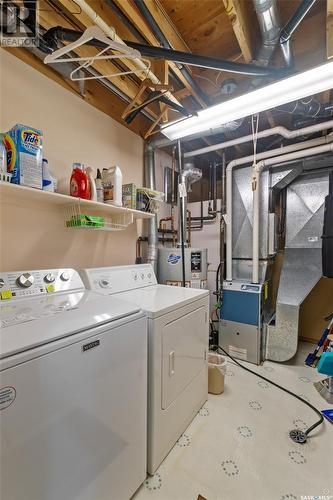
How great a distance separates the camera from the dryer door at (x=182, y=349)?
135cm

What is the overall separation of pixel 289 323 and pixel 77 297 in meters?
2.27

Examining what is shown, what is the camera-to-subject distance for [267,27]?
142 cm

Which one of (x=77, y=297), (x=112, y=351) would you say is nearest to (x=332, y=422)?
(x=112, y=351)

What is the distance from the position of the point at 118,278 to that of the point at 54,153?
107cm

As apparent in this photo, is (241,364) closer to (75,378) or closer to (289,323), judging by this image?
(289,323)

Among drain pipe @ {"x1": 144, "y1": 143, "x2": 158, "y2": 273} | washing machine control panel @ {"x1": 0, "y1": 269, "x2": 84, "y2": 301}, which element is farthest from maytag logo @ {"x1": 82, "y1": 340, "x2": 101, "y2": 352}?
drain pipe @ {"x1": 144, "y1": 143, "x2": 158, "y2": 273}

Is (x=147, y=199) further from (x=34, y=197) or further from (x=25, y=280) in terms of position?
(x=25, y=280)

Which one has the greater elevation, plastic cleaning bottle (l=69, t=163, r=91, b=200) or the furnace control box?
plastic cleaning bottle (l=69, t=163, r=91, b=200)

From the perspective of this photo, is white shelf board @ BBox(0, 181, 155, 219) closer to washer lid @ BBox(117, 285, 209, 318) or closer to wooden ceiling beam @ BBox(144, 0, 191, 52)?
washer lid @ BBox(117, 285, 209, 318)

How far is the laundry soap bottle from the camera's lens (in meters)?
1.76

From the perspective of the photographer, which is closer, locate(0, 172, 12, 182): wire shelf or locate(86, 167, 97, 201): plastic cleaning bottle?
locate(0, 172, 12, 182): wire shelf

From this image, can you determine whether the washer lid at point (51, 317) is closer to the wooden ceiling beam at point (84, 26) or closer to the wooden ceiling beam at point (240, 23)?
the wooden ceiling beam at point (84, 26)
